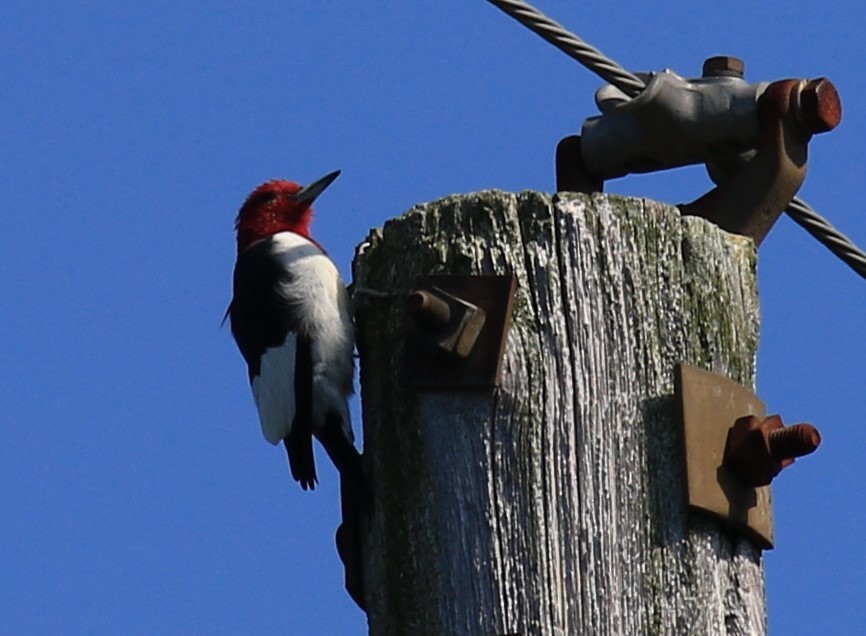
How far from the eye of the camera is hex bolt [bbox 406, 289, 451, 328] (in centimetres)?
296

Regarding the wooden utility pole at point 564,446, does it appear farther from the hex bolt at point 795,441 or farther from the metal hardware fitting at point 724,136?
the metal hardware fitting at point 724,136

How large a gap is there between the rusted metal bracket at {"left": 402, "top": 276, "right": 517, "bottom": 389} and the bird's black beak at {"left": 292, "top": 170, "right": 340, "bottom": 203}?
3228mm

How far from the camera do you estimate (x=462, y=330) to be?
2949 mm

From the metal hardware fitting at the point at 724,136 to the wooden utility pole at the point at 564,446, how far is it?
0.49 metres

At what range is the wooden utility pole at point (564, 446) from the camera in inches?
109

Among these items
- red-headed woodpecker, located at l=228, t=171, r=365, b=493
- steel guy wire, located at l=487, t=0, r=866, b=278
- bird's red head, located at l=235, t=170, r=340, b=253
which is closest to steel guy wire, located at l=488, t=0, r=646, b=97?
steel guy wire, located at l=487, t=0, r=866, b=278

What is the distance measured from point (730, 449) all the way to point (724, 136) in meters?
0.96

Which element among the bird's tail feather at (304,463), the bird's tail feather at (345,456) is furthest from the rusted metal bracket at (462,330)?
the bird's tail feather at (304,463)

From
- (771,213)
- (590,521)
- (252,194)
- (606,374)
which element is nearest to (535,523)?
(590,521)

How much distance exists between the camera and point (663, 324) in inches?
116

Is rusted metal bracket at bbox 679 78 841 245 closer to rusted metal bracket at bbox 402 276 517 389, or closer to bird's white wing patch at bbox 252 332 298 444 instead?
rusted metal bracket at bbox 402 276 517 389

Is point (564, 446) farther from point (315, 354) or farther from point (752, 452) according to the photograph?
point (315, 354)

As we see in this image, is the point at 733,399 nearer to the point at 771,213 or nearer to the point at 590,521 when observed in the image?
the point at 590,521

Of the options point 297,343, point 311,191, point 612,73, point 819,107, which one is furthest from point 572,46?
point 311,191
